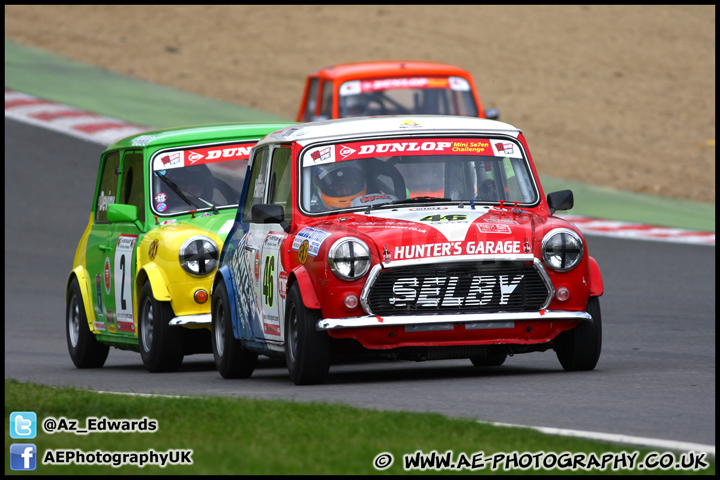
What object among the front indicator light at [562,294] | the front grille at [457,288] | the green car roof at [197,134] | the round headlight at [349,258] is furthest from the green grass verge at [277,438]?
the green car roof at [197,134]

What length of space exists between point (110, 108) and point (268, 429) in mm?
20822

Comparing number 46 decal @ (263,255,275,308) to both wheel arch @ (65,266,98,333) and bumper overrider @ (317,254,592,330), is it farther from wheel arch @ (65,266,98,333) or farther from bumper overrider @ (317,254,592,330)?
wheel arch @ (65,266,98,333)

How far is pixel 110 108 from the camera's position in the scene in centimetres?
2645

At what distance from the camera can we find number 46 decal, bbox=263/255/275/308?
8930mm

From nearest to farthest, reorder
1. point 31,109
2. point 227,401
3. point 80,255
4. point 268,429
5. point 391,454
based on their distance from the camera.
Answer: point 391,454 < point 268,429 < point 227,401 < point 80,255 < point 31,109

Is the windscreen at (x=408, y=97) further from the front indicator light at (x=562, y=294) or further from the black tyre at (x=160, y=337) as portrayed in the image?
the front indicator light at (x=562, y=294)

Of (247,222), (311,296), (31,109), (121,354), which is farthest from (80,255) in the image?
(31,109)

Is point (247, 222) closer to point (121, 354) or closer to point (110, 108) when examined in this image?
point (121, 354)

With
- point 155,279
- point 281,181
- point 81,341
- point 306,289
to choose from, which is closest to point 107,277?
point 81,341

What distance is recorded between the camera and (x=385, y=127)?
933 cm

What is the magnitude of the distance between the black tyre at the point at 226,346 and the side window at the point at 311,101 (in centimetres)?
953

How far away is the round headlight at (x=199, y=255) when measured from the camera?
10.2 metres

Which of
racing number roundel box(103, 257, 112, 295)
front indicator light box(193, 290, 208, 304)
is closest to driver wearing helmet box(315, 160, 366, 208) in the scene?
front indicator light box(193, 290, 208, 304)

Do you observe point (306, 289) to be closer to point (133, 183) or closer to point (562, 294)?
point (562, 294)
